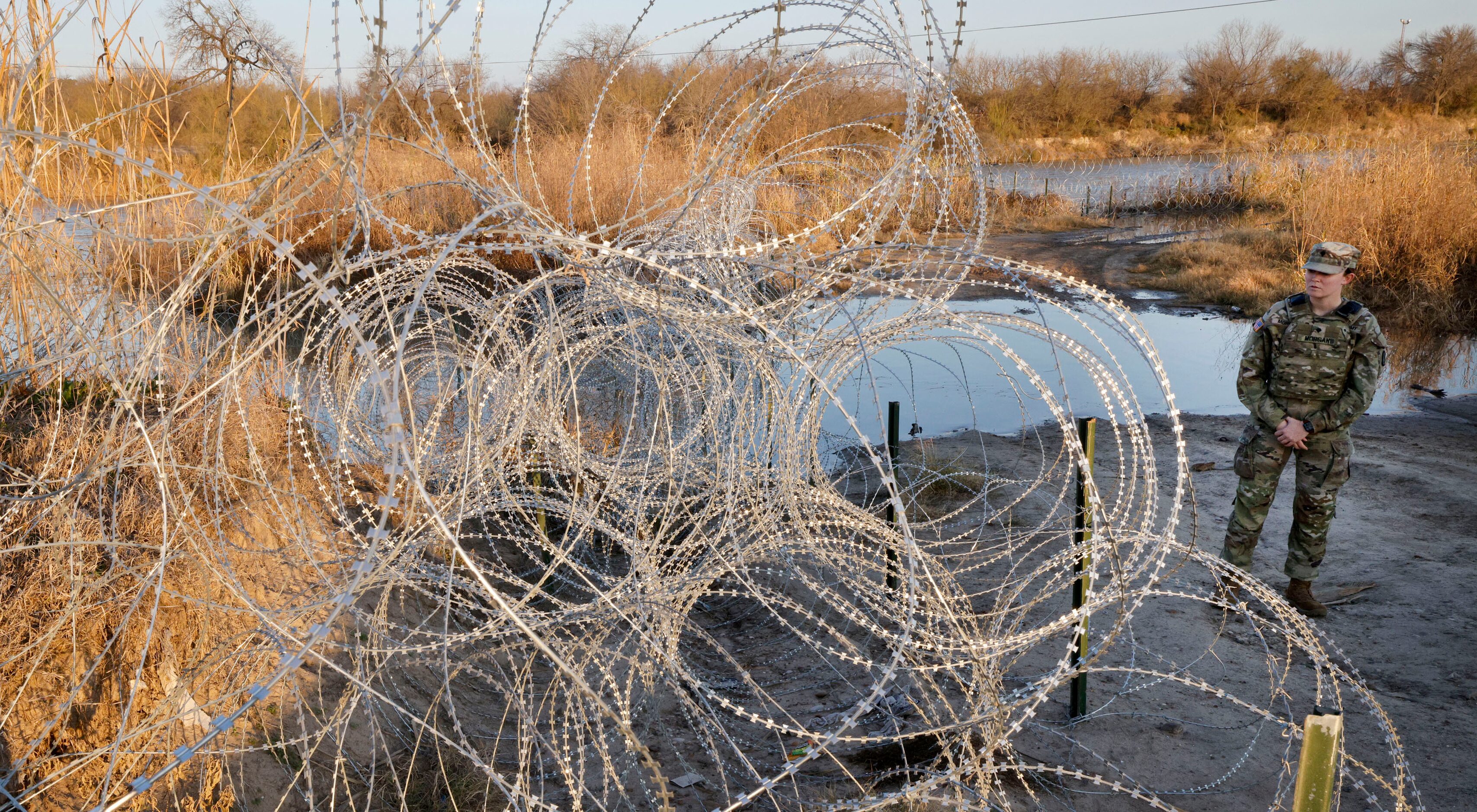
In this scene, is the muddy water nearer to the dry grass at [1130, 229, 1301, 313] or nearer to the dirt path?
the dry grass at [1130, 229, 1301, 313]

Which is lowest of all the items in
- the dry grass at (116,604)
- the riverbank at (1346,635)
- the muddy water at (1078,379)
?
the riverbank at (1346,635)

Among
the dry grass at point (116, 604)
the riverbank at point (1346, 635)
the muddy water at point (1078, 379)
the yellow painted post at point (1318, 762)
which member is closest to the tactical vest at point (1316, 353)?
the riverbank at point (1346, 635)

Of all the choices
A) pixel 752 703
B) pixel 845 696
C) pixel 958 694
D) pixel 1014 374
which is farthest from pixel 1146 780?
pixel 1014 374

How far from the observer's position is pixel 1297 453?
4.38m

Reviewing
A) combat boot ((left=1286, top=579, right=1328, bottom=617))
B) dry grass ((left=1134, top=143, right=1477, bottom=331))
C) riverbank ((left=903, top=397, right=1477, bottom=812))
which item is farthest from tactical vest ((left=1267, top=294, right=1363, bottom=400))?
dry grass ((left=1134, top=143, right=1477, bottom=331))

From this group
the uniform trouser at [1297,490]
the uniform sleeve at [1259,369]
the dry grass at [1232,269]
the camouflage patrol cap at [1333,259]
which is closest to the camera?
the camouflage patrol cap at [1333,259]

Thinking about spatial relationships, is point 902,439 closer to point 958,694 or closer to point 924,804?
point 958,694

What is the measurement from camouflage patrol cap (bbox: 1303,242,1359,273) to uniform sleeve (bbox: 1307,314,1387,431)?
26 cm

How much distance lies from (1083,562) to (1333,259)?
6.64 ft

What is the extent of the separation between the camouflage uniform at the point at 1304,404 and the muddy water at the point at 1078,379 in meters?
2.87

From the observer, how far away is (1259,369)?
14.5 ft

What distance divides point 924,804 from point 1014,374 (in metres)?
7.48

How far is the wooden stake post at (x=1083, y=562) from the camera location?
3094 mm

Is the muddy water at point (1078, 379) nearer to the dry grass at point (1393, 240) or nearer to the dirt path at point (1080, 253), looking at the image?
the dry grass at point (1393, 240)
